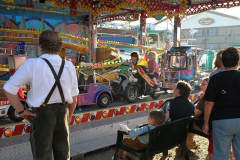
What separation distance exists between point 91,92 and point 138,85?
1.74m

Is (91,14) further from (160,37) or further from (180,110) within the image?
(160,37)

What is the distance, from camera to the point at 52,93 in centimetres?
246

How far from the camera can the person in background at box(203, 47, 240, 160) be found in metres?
3.01

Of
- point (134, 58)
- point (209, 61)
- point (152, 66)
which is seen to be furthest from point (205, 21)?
point (134, 58)

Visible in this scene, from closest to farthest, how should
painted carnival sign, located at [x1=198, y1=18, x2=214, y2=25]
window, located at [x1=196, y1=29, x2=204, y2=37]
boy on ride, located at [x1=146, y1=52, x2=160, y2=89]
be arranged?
boy on ride, located at [x1=146, y1=52, x2=160, y2=89] → painted carnival sign, located at [x1=198, y1=18, x2=214, y2=25] → window, located at [x1=196, y1=29, x2=204, y2=37]

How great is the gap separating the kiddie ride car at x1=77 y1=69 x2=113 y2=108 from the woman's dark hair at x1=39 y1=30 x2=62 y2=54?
12.7 ft

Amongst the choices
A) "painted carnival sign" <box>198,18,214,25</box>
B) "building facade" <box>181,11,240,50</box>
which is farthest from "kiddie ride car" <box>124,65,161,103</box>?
"painted carnival sign" <box>198,18,214,25</box>

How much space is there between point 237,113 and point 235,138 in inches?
12.8

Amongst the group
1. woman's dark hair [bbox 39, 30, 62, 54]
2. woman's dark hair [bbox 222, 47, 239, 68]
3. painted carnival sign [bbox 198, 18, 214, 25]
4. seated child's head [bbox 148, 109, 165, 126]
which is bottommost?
seated child's head [bbox 148, 109, 165, 126]

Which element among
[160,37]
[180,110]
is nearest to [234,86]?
[180,110]

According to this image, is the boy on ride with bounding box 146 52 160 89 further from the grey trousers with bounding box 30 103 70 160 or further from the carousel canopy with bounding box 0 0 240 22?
the grey trousers with bounding box 30 103 70 160

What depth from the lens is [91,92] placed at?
6645mm

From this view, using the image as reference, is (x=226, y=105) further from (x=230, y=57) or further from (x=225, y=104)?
(x=230, y=57)

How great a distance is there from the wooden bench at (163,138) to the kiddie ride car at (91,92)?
2917 mm
